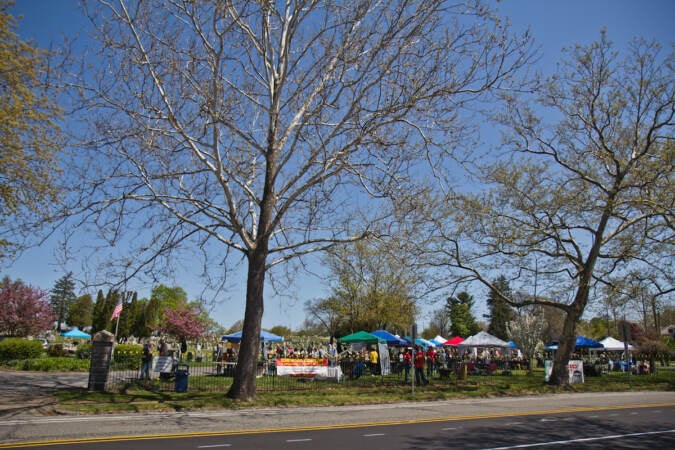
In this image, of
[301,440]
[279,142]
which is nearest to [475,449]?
[301,440]

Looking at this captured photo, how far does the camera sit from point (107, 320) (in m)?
72.1

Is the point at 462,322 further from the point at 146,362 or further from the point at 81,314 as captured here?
the point at 81,314

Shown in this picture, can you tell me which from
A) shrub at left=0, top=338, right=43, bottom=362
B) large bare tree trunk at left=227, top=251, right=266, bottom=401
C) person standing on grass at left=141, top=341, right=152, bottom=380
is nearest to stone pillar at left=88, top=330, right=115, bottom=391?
person standing on grass at left=141, top=341, right=152, bottom=380

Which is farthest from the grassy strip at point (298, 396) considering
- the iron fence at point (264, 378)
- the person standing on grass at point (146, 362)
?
the person standing on grass at point (146, 362)

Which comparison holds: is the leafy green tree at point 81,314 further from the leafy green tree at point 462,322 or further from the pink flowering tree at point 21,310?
the leafy green tree at point 462,322

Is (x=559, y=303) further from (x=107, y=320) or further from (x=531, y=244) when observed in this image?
(x=107, y=320)

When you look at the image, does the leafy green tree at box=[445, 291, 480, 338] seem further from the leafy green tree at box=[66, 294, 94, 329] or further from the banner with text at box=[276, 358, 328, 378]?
the leafy green tree at box=[66, 294, 94, 329]

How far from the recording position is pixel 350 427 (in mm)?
11539

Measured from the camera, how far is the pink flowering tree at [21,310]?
1585 inches

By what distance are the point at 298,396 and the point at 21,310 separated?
35.6 metres

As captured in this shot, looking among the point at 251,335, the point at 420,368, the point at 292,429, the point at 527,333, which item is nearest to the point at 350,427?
the point at 292,429

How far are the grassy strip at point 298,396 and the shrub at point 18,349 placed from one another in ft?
49.3

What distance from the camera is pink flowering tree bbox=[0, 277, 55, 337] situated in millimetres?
40250

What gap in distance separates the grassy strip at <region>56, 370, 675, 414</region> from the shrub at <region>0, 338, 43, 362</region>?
1502cm
